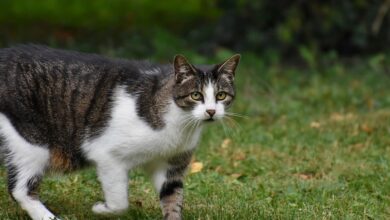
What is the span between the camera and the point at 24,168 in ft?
16.5

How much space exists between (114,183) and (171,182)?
1.41ft

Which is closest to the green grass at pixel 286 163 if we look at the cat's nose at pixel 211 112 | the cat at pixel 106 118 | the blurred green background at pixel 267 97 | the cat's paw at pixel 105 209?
the blurred green background at pixel 267 97

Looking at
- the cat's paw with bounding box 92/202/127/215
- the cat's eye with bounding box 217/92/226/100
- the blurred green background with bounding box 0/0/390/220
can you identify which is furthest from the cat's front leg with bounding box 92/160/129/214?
the cat's eye with bounding box 217/92/226/100

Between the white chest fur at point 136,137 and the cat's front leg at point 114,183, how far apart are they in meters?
0.05

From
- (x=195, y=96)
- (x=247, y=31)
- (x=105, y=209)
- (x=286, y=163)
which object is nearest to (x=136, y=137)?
(x=195, y=96)

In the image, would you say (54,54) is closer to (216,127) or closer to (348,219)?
(348,219)

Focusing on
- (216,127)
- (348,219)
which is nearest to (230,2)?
(216,127)

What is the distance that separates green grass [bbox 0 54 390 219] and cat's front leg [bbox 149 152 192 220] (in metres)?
0.18

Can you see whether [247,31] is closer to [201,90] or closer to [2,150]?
[201,90]

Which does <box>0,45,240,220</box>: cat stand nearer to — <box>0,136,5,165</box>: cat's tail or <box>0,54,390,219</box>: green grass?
<box>0,136,5,165</box>: cat's tail

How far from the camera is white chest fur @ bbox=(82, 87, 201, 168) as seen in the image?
4904 mm

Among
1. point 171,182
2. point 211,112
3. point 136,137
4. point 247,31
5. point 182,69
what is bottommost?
point 171,182

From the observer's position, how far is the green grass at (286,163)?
5500 millimetres

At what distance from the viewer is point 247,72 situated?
33.2ft
